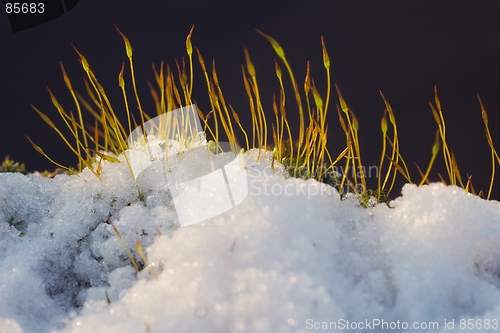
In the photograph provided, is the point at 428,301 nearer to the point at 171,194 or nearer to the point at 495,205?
the point at 495,205

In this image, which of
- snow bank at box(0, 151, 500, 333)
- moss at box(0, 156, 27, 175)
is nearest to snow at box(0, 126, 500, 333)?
snow bank at box(0, 151, 500, 333)

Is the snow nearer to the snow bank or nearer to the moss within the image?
the snow bank

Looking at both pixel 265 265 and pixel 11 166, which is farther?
pixel 11 166

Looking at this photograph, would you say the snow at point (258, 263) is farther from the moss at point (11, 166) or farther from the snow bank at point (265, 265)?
the moss at point (11, 166)

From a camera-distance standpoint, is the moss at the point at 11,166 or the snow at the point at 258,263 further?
the moss at the point at 11,166

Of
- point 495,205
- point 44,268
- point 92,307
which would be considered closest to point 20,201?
point 44,268

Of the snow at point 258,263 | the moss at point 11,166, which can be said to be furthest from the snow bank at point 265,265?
the moss at point 11,166

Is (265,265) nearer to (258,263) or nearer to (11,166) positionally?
(258,263)

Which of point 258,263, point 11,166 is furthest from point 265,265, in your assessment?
point 11,166
